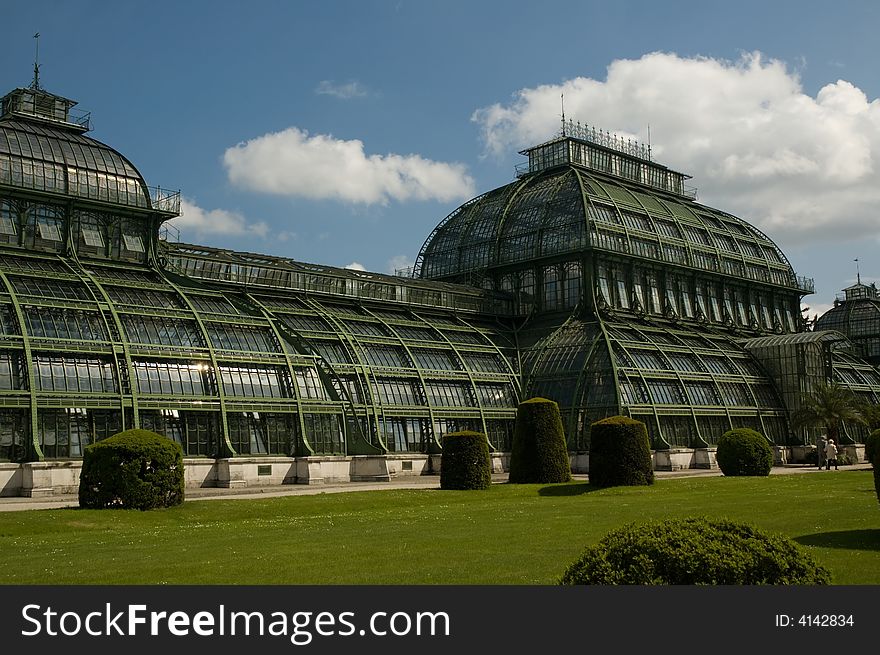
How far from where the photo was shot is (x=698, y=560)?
46.6 ft

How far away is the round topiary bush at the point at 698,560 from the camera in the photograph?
Result: 1412cm

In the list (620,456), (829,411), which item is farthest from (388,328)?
(829,411)

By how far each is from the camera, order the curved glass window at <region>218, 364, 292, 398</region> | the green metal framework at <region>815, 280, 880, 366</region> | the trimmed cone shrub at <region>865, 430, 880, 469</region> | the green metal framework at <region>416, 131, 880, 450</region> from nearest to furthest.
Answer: the trimmed cone shrub at <region>865, 430, 880, 469</region>
the curved glass window at <region>218, 364, 292, 398</region>
the green metal framework at <region>416, 131, 880, 450</region>
the green metal framework at <region>815, 280, 880, 366</region>

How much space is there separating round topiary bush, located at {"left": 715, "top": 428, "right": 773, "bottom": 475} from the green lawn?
12105 millimetres

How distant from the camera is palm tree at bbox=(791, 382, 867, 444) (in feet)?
289

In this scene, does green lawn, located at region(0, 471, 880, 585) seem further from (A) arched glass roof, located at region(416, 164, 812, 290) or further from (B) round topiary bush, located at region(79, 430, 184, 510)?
(A) arched glass roof, located at region(416, 164, 812, 290)

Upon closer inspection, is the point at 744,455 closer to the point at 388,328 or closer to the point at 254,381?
the point at 388,328

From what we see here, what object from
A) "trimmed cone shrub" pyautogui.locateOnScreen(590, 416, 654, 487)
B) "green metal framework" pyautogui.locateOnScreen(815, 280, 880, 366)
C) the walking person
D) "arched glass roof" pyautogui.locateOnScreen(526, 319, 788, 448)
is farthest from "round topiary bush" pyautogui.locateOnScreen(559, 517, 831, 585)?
"green metal framework" pyautogui.locateOnScreen(815, 280, 880, 366)

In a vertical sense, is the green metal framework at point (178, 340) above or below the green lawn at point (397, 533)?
above

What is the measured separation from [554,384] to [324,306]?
22028 millimetres

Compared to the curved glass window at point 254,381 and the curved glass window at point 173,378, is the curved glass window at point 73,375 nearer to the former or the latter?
the curved glass window at point 173,378

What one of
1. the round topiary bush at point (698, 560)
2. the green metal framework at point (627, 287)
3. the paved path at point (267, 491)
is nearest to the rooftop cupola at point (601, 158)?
the green metal framework at point (627, 287)

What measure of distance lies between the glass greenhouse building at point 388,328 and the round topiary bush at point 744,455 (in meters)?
13.2

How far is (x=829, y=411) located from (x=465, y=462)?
48.7 meters
